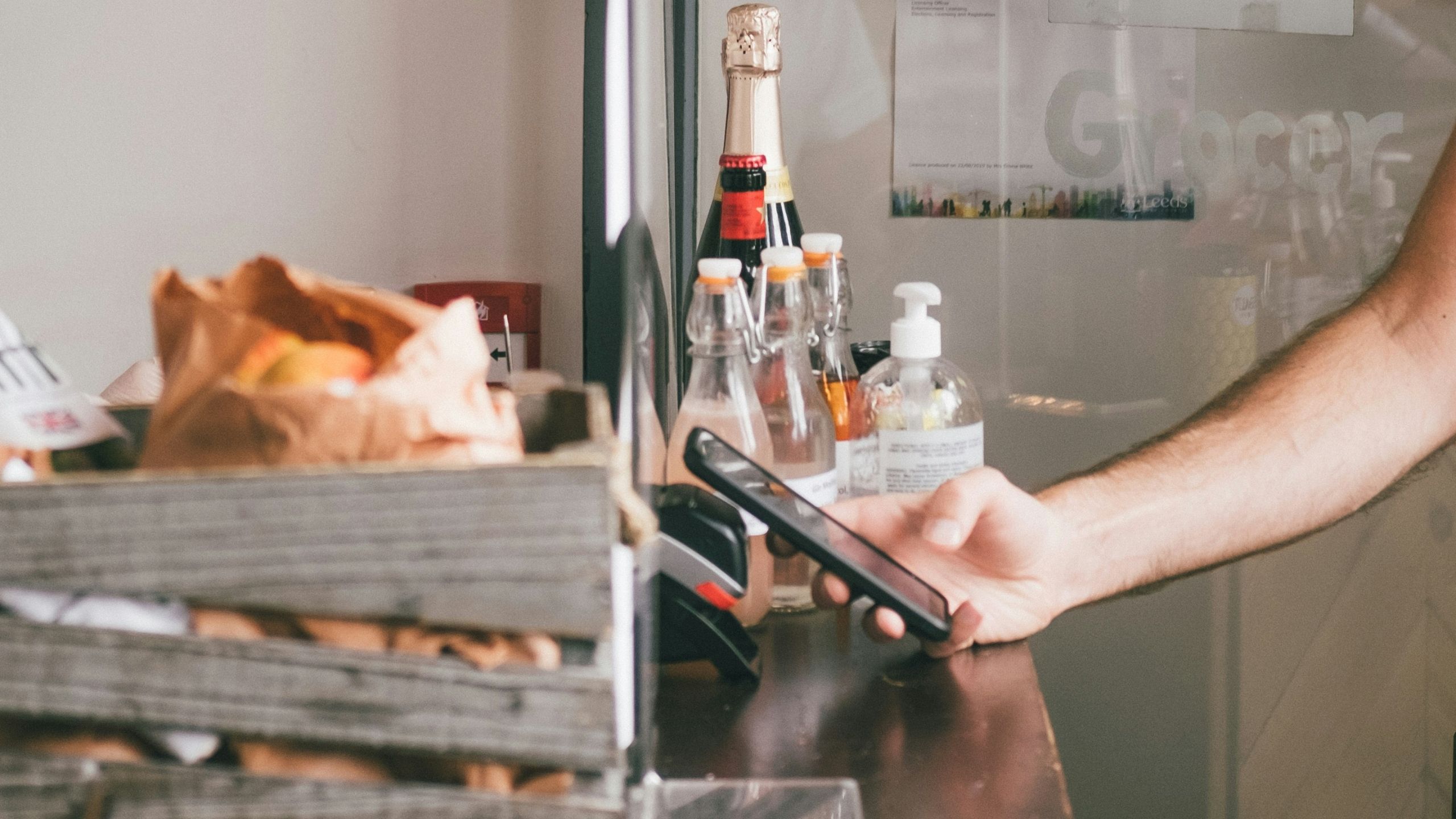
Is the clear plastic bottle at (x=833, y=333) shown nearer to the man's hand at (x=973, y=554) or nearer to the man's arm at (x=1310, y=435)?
the man's hand at (x=973, y=554)

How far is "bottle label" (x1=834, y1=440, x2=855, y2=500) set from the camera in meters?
0.79

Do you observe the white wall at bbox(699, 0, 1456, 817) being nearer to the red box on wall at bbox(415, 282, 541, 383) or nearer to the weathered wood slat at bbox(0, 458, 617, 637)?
the red box on wall at bbox(415, 282, 541, 383)

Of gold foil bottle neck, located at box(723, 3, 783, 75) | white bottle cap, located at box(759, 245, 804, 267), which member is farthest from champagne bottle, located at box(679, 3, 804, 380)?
white bottle cap, located at box(759, 245, 804, 267)

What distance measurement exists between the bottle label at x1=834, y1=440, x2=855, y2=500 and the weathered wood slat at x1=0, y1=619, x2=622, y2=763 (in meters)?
0.53

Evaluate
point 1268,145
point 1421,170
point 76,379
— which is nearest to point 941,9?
point 1268,145

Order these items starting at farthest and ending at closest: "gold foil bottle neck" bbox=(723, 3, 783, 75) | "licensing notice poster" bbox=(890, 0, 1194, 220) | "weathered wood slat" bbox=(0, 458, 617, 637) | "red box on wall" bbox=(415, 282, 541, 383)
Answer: "licensing notice poster" bbox=(890, 0, 1194, 220)
"red box on wall" bbox=(415, 282, 541, 383)
"gold foil bottle neck" bbox=(723, 3, 783, 75)
"weathered wood slat" bbox=(0, 458, 617, 637)

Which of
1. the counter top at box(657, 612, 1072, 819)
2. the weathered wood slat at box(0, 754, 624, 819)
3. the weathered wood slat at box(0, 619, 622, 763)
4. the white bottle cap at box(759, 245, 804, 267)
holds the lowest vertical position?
the counter top at box(657, 612, 1072, 819)

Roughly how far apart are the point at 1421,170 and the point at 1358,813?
0.85m

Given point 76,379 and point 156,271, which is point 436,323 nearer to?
point 156,271

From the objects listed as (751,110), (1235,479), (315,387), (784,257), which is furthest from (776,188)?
(315,387)

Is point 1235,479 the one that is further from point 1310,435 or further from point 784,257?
point 784,257

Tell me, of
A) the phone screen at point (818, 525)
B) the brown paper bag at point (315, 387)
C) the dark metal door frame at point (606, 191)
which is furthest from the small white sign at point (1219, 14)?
the brown paper bag at point (315, 387)

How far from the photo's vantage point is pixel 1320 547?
1.42 m

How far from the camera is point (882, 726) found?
568 mm
